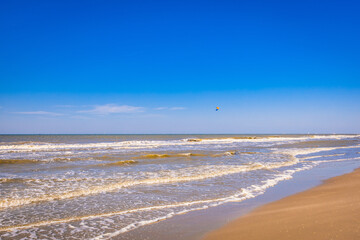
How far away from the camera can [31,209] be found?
675 centimetres

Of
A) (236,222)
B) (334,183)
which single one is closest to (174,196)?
(236,222)

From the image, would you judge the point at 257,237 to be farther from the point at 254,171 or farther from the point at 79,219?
the point at 254,171

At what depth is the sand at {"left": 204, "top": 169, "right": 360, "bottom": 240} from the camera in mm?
4411

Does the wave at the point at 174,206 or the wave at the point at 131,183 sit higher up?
the wave at the point at 131,183

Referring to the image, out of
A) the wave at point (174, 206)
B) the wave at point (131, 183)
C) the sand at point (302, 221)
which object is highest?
the sand at point (302, 221)

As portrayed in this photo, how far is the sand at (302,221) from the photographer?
14.5 ft

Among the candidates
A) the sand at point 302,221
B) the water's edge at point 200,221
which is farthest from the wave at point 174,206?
the sand at point 302,221

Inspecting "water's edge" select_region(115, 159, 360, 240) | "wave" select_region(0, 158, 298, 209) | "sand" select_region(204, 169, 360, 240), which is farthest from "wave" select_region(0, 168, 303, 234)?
"wave" select_region(0, 158, 298, 209)

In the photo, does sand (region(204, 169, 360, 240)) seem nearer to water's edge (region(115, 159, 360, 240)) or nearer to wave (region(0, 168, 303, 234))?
water's edge (region(115, 159, 360, 240))

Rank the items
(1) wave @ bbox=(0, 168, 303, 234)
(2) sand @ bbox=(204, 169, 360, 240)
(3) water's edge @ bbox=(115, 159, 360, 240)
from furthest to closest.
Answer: (1) wave @ bbox=(0, 168, 303, 234) → (3) water's edge @ bbox=(115, 159, 360, 240) → (2) sand @ bbox=(204, 169, 360, 240)

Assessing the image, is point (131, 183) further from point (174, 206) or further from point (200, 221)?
point (200, 221)

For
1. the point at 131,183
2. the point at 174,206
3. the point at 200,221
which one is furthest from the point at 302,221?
the point at 131,183

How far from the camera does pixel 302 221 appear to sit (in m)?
5.11

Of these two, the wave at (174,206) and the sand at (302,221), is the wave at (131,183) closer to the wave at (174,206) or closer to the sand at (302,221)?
the wave at (174,206)
